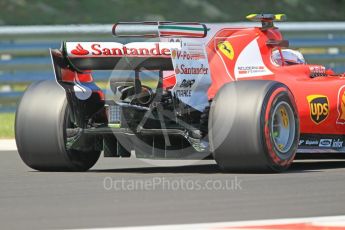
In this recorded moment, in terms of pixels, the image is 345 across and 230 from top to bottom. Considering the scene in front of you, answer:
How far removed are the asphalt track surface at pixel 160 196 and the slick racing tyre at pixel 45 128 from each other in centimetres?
16

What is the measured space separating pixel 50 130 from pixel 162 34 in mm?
1395

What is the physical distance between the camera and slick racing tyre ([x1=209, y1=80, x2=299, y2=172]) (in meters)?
8.90

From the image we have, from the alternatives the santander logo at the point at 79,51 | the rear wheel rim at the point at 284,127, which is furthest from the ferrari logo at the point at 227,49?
the santander logo at the point at 79,51

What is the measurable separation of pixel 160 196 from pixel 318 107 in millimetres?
2599

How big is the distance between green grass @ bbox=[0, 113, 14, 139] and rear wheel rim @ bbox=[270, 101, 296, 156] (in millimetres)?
6208

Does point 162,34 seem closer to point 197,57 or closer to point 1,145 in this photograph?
point 197,57

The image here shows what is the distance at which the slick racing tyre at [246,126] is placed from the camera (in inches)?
350

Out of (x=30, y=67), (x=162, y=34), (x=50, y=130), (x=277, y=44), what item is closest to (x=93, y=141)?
(x=50, y=130)

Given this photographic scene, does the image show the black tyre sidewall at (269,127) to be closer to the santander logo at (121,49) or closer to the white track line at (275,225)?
the santander logo at (121,49)

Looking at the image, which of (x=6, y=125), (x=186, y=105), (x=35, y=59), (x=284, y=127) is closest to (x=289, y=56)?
(x=284, y=127)

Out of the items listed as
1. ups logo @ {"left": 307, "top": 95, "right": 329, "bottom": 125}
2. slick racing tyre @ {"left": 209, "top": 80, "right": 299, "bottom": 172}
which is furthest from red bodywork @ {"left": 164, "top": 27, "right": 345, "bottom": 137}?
slick racing tyre @ {"left": 209, "top": 80, "right": 299, "bottom": 172}

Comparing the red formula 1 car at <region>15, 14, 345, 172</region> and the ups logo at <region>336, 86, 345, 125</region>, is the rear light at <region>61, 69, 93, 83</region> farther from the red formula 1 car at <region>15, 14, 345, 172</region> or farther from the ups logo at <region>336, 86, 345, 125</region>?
the ups logo at <region>336, 86, 345, 125</region>

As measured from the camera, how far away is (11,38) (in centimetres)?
1753

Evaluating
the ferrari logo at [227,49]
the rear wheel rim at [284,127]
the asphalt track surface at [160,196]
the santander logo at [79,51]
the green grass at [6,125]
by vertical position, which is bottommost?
the green grass at [6,125]
